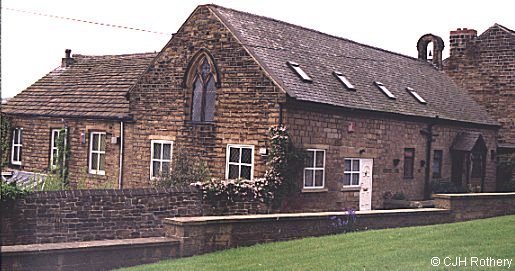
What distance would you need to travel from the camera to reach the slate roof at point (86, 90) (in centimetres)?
2777

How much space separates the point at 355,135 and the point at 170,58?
6.73 meters

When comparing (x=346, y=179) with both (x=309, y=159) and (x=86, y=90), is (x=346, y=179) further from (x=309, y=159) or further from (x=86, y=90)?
(x=86, y=90)

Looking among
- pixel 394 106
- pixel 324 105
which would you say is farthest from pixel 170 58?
pixel 394 106

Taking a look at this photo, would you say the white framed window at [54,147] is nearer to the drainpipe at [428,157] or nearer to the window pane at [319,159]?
the window pane at [319,159]

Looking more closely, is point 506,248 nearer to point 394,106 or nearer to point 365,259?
point 365,259

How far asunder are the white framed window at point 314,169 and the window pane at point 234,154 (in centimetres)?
207

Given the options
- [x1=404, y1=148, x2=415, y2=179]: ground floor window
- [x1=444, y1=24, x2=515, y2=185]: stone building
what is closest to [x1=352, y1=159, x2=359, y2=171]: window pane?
[x1=404, y1=148, x2=415, y2=179]: ground floor window

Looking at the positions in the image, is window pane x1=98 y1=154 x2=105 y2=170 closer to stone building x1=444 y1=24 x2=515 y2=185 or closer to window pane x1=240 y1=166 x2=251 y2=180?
window pane x1=240 y1=166 x2=251 y2=180

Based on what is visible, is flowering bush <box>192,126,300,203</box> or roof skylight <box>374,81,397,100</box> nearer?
flowering bush <box>192,126,300,203</box>

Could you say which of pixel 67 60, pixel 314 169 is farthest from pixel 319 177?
pixel 67 60

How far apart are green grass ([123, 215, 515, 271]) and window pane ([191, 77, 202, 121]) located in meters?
7.96

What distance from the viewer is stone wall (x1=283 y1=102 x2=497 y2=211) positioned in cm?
2158

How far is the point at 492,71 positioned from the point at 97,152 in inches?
801

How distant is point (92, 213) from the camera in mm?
15758
